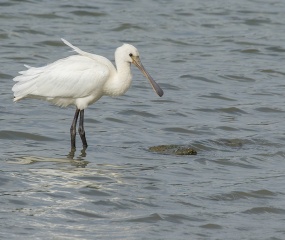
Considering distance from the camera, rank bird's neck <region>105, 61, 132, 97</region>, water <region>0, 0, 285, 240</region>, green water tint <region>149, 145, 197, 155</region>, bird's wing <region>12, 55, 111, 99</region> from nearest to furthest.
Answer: water <region>0, 0, 285, 240</region> < green water tint <region>149, 145, 197, 155</region> < bird's wing <region>12, 55, 111, 99</region> < bird's neck <region>105, 61, 132, 97</region>

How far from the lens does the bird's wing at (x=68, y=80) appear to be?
12633 millimetres

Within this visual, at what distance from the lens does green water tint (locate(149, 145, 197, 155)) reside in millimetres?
12336

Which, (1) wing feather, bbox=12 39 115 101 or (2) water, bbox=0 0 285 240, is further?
(1) wing feather, bbox=12 39 115 101

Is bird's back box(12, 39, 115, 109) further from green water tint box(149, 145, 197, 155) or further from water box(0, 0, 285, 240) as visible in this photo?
green water tint box(149, 145, 197, 155)

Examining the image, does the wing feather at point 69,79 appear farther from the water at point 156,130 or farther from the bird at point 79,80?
the water at point 156,130

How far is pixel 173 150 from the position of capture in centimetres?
1240

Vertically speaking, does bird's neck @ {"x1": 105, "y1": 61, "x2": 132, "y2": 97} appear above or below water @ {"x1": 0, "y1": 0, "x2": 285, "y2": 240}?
above

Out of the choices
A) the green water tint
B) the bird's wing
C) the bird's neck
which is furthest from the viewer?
the bird's neck

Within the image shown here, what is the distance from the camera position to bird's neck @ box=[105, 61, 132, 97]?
12812 mm

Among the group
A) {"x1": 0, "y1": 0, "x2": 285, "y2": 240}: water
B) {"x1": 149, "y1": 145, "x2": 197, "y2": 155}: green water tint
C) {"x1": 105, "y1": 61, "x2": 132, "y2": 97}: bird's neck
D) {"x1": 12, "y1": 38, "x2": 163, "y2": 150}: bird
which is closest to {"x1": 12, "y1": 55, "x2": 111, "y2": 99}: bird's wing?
{"x1": 12, "y1": 38, "x2": 163, "y2": 150}: bird

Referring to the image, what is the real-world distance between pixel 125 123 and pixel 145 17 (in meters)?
8.35

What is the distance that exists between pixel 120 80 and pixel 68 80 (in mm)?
660

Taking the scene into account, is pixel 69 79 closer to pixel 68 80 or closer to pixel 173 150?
pixel 68 80

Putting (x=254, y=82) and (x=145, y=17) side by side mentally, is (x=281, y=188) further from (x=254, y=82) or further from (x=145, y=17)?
(x=145, y=17)
